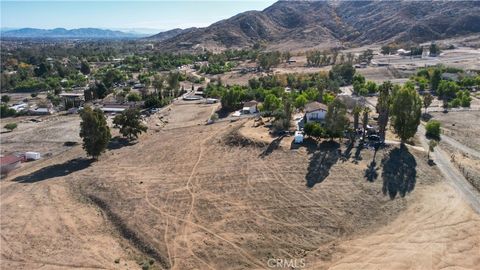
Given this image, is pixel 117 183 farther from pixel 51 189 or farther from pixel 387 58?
pixel 387 58

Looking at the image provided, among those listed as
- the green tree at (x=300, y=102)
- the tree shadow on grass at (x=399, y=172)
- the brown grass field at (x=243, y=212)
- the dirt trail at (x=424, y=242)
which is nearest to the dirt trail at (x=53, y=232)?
the brown grass field at (x=243, y=212)

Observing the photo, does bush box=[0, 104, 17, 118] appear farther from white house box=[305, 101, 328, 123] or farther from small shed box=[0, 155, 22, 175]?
white house box=[305, 101, 328, 123]

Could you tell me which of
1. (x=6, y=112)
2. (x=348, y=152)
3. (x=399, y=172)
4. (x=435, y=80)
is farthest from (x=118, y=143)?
(x=435, y=80)

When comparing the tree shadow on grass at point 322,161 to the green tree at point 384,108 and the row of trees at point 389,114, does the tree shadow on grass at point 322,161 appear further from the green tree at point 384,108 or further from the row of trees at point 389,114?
the green tree at point 384,108

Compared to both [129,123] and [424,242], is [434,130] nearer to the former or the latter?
[424,242]

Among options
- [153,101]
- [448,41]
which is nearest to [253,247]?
[153,101]

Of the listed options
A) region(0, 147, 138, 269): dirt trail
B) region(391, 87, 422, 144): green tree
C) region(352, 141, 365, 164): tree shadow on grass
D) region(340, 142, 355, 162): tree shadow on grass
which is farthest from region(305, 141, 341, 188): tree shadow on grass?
region(0, 147, 138, 269): dirt trail

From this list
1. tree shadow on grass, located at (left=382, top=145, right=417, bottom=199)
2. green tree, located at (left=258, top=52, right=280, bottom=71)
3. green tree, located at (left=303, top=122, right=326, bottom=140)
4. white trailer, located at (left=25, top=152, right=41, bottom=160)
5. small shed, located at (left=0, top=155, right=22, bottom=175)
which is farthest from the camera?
green tree, located at (left=258, top=52, right=280, bottom=71)
